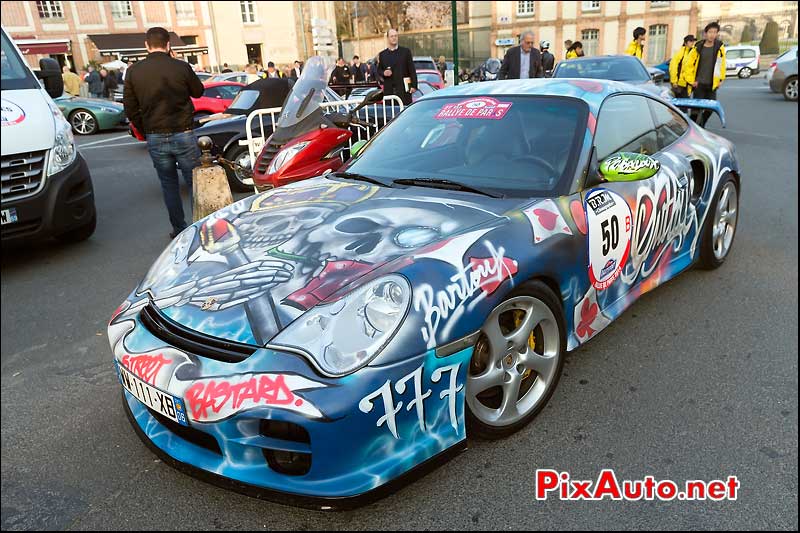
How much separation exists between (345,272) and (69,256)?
4.06m

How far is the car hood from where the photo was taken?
2.04 meters

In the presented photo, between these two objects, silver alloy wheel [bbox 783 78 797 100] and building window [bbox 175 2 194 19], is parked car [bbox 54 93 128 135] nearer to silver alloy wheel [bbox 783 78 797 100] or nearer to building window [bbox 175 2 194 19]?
silver alloy wheel [bbox 783 78 797 100]

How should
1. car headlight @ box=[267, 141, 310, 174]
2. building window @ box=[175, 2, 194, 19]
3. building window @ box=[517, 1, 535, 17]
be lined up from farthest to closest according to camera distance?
building window @ box=[517, 1, 535, 17], building window @ box=[175, 2, 194, 19], car headlight @ box=[267, 141, 310, 174]

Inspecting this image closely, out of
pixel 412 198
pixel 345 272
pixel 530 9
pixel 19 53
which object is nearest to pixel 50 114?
pixel 19 53

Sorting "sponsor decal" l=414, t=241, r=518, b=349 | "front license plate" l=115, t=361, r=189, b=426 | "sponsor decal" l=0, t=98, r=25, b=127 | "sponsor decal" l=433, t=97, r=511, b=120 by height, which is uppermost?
"sponsor decal" l=0, t=98, r=25, b=127

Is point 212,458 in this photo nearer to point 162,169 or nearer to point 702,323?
point 702,323

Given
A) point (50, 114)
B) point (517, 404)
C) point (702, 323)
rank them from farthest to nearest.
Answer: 1. point (50, 114)
2. point (702, 323)
3. point (517, 404)

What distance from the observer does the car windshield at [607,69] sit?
9.96 meters

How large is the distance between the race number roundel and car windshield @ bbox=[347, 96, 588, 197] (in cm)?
20

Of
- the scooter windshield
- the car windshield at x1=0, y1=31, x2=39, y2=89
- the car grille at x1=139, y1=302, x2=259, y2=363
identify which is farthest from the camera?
the scooter windshield

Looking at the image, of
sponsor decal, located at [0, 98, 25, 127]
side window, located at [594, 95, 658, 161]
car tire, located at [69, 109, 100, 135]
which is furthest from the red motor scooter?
car tire, located at [69, 109, 100, 135]

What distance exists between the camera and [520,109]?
321 cm

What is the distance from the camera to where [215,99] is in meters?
13.2

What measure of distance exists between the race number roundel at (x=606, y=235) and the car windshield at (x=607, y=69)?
308 inches
